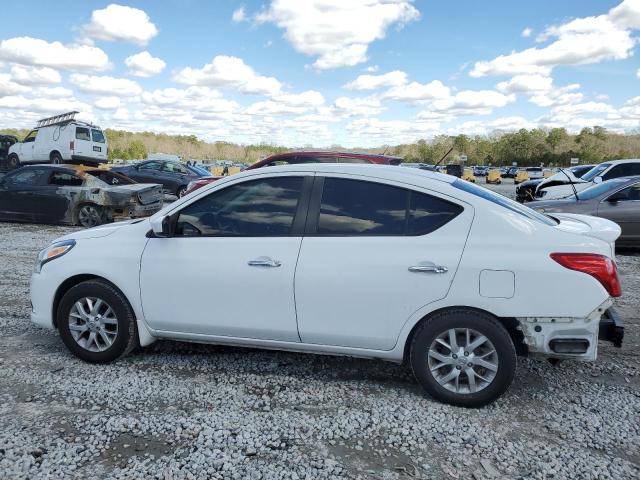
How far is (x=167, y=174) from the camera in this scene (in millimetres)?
18844

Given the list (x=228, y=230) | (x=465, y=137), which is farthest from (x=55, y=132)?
(x=465, y=137)

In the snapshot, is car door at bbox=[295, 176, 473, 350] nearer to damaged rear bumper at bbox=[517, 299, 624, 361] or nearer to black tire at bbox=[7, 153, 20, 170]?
damaged rear bumper at bbox=[517, 299, 624, 361]

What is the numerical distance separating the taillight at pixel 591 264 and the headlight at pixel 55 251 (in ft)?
11.9

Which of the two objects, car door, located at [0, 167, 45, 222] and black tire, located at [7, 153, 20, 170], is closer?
car door, located at [0, 167, 45, 222]

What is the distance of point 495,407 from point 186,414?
2.05m

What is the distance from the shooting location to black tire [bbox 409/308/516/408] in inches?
130

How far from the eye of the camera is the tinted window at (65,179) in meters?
11.5

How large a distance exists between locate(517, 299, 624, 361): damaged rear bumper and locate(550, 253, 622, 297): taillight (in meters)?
0.14

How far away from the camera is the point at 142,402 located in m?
3.50

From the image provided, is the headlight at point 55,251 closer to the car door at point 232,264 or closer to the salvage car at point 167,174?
the car door at point 232,264

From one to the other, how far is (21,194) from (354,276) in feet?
35.3

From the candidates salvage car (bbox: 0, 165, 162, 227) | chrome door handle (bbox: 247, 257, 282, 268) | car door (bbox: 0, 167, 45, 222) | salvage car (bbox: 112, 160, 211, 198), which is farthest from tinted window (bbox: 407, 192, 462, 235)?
salvage car (bbox: 112, 160, 211, 198)

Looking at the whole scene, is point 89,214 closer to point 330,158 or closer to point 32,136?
point 330,158

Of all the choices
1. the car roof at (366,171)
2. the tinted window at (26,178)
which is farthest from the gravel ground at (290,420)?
the tinted window at (26,178)
